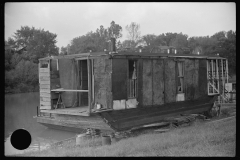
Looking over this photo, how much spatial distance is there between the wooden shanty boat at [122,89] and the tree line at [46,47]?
8618mm

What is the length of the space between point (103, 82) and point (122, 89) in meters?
0.87

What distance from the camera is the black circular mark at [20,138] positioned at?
6123 millimetres

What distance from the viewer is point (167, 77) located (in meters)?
13.3

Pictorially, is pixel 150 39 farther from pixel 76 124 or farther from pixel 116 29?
pixel 76 124

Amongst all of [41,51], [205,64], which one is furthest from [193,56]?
[41,51]

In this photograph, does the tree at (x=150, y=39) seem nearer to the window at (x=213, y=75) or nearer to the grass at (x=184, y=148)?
the window at (x=213, y=75)

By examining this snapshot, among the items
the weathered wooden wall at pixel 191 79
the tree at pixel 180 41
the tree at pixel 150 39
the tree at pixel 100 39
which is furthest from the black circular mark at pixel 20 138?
the tree at pixel 150 39

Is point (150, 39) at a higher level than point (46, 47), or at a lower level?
higher

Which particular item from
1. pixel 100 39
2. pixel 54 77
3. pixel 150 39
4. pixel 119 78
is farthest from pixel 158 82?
pixel 150 39

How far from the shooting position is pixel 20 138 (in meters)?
6.36

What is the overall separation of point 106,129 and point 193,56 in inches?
276

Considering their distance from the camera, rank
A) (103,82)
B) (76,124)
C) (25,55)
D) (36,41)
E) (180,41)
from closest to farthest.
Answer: (103,82) < (76,124) < (25,55) < (36,41) < (180,41)

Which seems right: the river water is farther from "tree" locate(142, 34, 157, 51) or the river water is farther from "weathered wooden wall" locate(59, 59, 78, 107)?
"tree" locate(142, 34, 157, 51)
